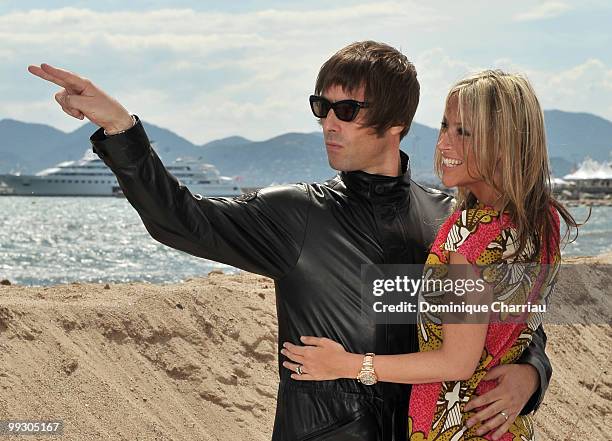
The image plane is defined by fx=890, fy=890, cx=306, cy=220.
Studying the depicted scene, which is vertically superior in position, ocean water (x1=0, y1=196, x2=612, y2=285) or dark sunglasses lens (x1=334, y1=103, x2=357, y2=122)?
dark sunglasses lens (x1=334, y1=103, x2=357, y2=122)

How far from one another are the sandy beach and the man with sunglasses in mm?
4110

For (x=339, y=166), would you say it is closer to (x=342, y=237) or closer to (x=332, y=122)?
(x=332, y=122)

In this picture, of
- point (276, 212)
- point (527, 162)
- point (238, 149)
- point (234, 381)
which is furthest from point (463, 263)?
point (238, 149)

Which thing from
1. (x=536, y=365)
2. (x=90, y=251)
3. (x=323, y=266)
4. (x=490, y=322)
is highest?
(x=323, y=266)

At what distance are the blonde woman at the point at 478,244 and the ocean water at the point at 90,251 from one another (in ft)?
63.2

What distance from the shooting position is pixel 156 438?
20.4 ft

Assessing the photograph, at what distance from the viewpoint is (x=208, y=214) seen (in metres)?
2.18

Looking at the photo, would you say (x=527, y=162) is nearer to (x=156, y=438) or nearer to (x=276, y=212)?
(x=276, y=212)

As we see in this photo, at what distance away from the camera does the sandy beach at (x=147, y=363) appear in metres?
6.15

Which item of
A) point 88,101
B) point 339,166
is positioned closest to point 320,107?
point 339,166

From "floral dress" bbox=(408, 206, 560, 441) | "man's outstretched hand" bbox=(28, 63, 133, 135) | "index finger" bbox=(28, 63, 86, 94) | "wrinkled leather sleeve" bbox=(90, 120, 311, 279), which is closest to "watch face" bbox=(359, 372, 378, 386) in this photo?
"floral dress" bbox=(408, 206, 560, 441)

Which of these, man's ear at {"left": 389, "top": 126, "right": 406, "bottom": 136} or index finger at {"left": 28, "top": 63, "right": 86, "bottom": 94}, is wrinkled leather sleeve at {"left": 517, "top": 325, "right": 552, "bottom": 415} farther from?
index finger at {"left": 28, "top": 63, "right": 86, "bottom": 94}

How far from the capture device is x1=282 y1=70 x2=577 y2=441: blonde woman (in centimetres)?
203

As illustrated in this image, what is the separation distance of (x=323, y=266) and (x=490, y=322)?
0.43 meters
